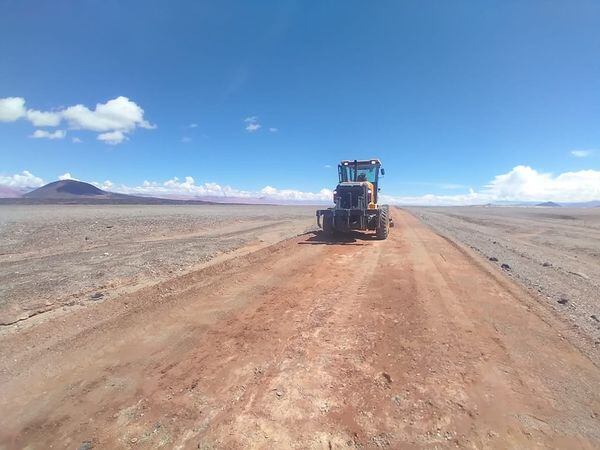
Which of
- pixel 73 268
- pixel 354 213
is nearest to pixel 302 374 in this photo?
pixel 73 268

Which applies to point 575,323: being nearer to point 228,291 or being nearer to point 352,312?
point 352,312

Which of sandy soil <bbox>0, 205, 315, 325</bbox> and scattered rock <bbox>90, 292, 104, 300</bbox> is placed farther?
scattered rock <bbox>90, 292, 104, 300</bbox>

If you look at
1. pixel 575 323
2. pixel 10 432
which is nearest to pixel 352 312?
pixel 575 323

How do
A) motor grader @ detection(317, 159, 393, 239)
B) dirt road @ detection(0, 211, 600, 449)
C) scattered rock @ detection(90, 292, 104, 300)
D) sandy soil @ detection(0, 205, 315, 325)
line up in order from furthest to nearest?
motor grader @ detection(317, 159, 393, 239) < scattered rock @ detection(90, 292, 104, 300) < sandy soil @ detection(0, 205, 315, 325) < dirt road @ detection(0, 211, 600, 449)

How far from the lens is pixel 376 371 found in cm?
405

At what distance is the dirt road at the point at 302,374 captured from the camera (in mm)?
3115

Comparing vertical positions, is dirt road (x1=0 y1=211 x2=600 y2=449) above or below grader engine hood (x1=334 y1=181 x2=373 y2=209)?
below

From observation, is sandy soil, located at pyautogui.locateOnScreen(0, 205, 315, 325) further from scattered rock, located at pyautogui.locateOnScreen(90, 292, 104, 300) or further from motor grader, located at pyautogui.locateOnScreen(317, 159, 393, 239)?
motor grader, located at pyautogui.locateOnScreen(317, 159, 393, 239)

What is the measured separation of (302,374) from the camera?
3965 millimetres

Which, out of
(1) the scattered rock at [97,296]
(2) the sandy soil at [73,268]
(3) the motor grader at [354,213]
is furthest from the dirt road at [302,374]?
(3) the motor grader at [354,213]

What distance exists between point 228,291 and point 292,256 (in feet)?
13.5

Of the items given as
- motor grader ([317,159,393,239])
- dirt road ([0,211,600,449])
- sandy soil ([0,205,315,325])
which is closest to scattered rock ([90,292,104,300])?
sandy soil ([0,205,315,325])

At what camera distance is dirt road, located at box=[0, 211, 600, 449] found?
123 inches

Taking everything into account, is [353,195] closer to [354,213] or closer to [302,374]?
[354,213]
